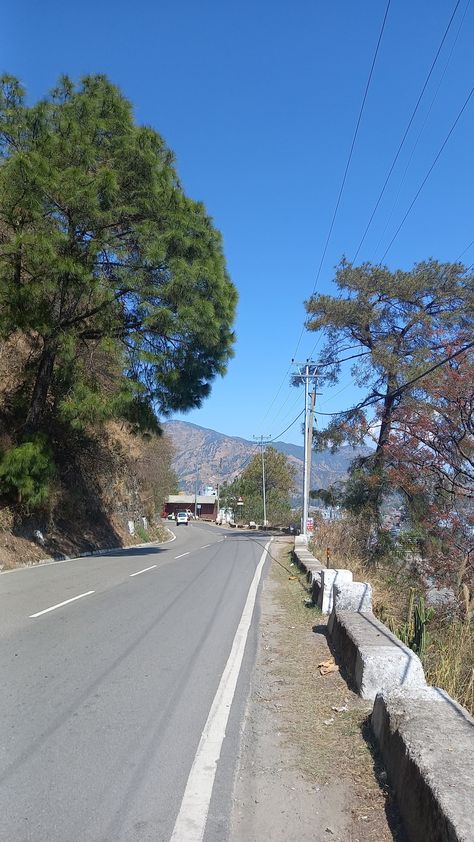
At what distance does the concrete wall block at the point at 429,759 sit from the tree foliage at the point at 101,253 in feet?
52.5

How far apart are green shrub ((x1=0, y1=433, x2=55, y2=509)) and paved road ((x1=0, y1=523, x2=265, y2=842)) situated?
322 inches

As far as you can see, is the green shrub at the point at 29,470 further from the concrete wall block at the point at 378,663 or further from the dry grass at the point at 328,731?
the concrete wall block at the point at 378,663

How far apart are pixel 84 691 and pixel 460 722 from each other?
357 cm

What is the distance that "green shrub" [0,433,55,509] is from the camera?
1947cm

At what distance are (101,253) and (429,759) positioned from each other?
60.5ft

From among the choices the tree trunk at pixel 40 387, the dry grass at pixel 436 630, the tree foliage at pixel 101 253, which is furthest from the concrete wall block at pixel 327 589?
the tree trunk at pixel 40 387

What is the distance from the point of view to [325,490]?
106 ft

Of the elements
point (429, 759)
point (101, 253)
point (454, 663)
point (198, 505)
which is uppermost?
point (101, 253)

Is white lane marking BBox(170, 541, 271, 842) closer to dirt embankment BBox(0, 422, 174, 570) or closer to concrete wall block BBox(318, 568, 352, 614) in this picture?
concrete wall block BBox(318, 568, 352, 614)

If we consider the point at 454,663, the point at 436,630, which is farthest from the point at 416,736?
the point at 436,630

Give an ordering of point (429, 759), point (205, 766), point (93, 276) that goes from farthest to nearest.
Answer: point (93, 276)
point (205, 766)
point (429, 759)

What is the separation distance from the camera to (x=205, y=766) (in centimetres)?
455

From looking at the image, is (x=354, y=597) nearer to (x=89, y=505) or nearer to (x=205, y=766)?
(x=205, y=766)

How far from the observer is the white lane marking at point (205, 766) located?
3.68 m
